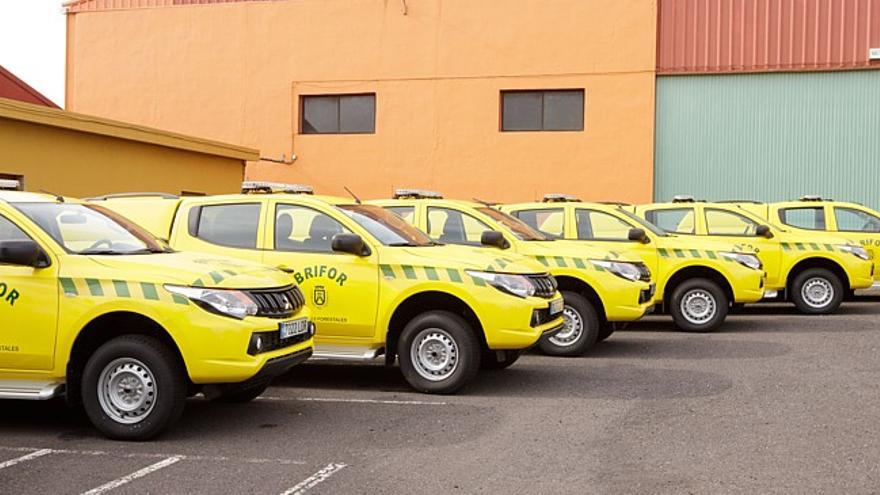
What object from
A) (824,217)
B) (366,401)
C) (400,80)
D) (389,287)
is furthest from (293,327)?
(400,80)

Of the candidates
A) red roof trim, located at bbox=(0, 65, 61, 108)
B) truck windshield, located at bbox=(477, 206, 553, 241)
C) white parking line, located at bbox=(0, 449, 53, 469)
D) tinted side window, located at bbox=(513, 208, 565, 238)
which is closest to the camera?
white parking line, located at bbox=(0, 449, 53, 469)

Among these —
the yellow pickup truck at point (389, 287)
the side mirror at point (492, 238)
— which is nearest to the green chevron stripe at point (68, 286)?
the yellow pickup truck at point (389, 287)

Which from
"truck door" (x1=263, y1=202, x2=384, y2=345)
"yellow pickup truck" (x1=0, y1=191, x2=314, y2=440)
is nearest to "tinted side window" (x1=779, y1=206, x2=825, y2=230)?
"truck door" (x1=263, y1=202, x2=384, y2=345)

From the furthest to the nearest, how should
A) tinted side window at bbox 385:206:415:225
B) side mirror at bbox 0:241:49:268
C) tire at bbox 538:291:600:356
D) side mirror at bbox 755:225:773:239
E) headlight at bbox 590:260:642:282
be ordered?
1. side mirror at bbox 755:225:773:239
2. tinted side window at bbox 385:206:415:225
3. headlight at bbox 590:260:642:282
4. tire at bbox 538:291:600:356
5. side mirror at bbox 0:241:49:268

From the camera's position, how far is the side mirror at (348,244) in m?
8.95

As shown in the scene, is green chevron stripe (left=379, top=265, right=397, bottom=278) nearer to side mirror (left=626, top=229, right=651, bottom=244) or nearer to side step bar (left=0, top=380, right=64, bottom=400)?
side step bar (left=0, top=380, right=64, bottom=400)

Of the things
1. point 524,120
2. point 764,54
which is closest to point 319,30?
point 524,120

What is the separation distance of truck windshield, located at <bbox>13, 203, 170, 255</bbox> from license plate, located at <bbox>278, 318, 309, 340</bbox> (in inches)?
49.2

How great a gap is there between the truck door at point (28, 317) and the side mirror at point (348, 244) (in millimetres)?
2511

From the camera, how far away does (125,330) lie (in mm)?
7328

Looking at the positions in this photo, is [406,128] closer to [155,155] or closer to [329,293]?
[155,155]

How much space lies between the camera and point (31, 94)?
2223 cm

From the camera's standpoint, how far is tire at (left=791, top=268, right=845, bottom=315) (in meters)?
16.1

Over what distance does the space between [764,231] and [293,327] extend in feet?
33.4
